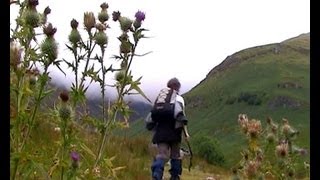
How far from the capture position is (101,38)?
3486 millimetres

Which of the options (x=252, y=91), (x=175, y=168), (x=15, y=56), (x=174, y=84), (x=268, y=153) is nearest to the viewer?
(x=15, y=56)

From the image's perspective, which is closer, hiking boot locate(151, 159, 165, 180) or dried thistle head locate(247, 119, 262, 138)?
dried thistle head locate(247, 119, 262, 138)

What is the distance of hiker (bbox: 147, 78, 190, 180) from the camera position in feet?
27.9

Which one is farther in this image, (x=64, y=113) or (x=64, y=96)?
(x=64, y=96)

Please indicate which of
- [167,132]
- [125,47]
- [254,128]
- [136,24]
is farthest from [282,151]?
[167,132]

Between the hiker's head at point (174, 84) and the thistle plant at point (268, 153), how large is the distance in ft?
17.3

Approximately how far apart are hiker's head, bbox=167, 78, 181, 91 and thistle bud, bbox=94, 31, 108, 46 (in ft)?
17.2

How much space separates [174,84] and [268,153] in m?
5.37

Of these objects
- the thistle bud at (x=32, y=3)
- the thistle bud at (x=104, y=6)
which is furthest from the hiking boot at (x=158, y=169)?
the thistle bud at (x=32, y=3)

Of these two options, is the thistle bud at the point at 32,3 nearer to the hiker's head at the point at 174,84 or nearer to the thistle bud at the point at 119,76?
the thistle bud at the point at 119,76

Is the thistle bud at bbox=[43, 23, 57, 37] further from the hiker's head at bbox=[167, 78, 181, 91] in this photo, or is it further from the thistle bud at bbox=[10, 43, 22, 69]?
the hiker's head at bbox=[167, 78, 181, 91]

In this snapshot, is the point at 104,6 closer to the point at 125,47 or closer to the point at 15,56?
the point at 125,47

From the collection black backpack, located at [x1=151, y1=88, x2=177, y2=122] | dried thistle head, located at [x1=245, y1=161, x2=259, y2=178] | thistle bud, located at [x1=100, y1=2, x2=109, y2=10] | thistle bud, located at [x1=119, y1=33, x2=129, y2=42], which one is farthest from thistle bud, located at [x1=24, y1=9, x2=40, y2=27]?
black backpack, located at [x1=151, y1=88, x2=177, y2=122]

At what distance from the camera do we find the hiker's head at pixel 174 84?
8.75m
